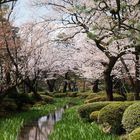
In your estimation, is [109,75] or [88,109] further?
[109,75]

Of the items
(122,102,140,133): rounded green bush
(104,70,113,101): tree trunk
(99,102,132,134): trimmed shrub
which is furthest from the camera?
(104,70,113,101): tree trunk

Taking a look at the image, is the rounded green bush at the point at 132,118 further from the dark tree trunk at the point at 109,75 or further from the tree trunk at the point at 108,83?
the tree trunk at the point at 108,83

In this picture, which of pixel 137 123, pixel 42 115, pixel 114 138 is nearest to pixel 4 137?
pixel 114 138

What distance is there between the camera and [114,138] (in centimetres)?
958

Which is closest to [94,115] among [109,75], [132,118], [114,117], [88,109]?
[88,109]

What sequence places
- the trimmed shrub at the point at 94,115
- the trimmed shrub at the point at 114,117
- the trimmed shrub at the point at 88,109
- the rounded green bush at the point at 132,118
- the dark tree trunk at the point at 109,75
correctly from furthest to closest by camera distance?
the dark tree trunk at the point at 109,75, the trimmed shrub at the point at 88,109, the trimmed shrub at the point at 94,115, the trimmed shrub at the point at 114,117, the rounded green bush at the point at 132,118

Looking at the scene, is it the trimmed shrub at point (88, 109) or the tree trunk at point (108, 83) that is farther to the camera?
the tree trunk at point (108, 83)

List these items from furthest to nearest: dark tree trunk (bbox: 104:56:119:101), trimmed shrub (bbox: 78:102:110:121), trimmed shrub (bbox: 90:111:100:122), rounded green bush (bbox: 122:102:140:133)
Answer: dark tree trunk (bbox: 104:56:119:101) < trimmed shrub (bbox: 78:102:110:121) < trimmed shrub (bbox: 90:111:100:122) < rounded green bush (bbox: 122:102:140:133)

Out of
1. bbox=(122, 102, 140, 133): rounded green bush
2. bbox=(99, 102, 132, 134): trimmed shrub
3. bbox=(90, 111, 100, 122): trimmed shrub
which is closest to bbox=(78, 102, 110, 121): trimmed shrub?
bbox=(90, 111, 100, 122): trimmed shrub

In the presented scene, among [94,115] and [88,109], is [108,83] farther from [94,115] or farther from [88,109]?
[94,115]

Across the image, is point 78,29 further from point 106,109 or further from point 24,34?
point 106,109

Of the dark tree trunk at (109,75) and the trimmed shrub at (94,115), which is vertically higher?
the dark tree trunk at (109,75)

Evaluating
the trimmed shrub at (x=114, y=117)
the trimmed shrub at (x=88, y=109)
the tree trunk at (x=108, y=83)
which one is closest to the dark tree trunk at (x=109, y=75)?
the tree trunk at (x=108, y=83)

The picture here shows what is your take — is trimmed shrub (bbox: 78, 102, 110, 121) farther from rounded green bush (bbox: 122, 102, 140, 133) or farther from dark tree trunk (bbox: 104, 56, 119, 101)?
rounded green bush (bbox: 122, 102, 140, 133)
